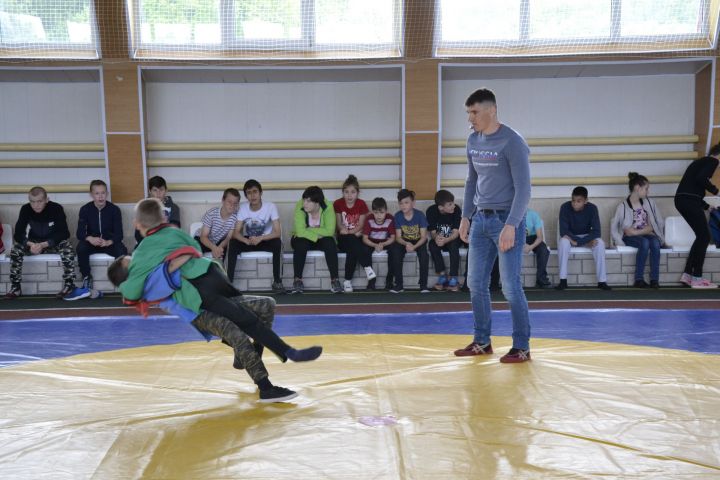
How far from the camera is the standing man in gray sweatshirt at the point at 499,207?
3812mm

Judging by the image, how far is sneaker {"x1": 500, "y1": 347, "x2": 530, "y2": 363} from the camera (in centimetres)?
388

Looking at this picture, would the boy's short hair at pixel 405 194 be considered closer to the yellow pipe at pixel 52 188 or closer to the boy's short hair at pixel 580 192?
the boy's short hair at pixel 580 192

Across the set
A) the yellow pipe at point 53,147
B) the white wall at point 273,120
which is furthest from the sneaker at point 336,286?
the yellow pipe at point 53,147

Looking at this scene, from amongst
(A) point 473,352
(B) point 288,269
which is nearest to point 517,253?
(A) point 473,352

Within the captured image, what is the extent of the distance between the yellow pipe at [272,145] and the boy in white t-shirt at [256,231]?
2.83ft

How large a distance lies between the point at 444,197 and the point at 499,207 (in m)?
3.92

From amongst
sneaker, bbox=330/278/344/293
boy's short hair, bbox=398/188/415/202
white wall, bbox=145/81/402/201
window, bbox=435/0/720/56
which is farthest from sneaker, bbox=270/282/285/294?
window, bbox=435/0/720/56

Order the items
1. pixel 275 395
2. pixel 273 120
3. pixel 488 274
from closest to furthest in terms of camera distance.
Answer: pixel 275 395 → pixel 488 274 → pixel 273 120

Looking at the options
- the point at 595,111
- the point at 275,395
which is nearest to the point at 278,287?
the point at 275,395

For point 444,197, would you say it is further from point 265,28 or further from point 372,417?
point 372,417

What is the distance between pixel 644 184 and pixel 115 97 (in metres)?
6.15

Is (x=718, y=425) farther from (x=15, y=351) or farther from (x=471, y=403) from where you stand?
(x=15, y=351)

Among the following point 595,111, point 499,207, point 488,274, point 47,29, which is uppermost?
point 47,29

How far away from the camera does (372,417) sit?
297 centimetres
